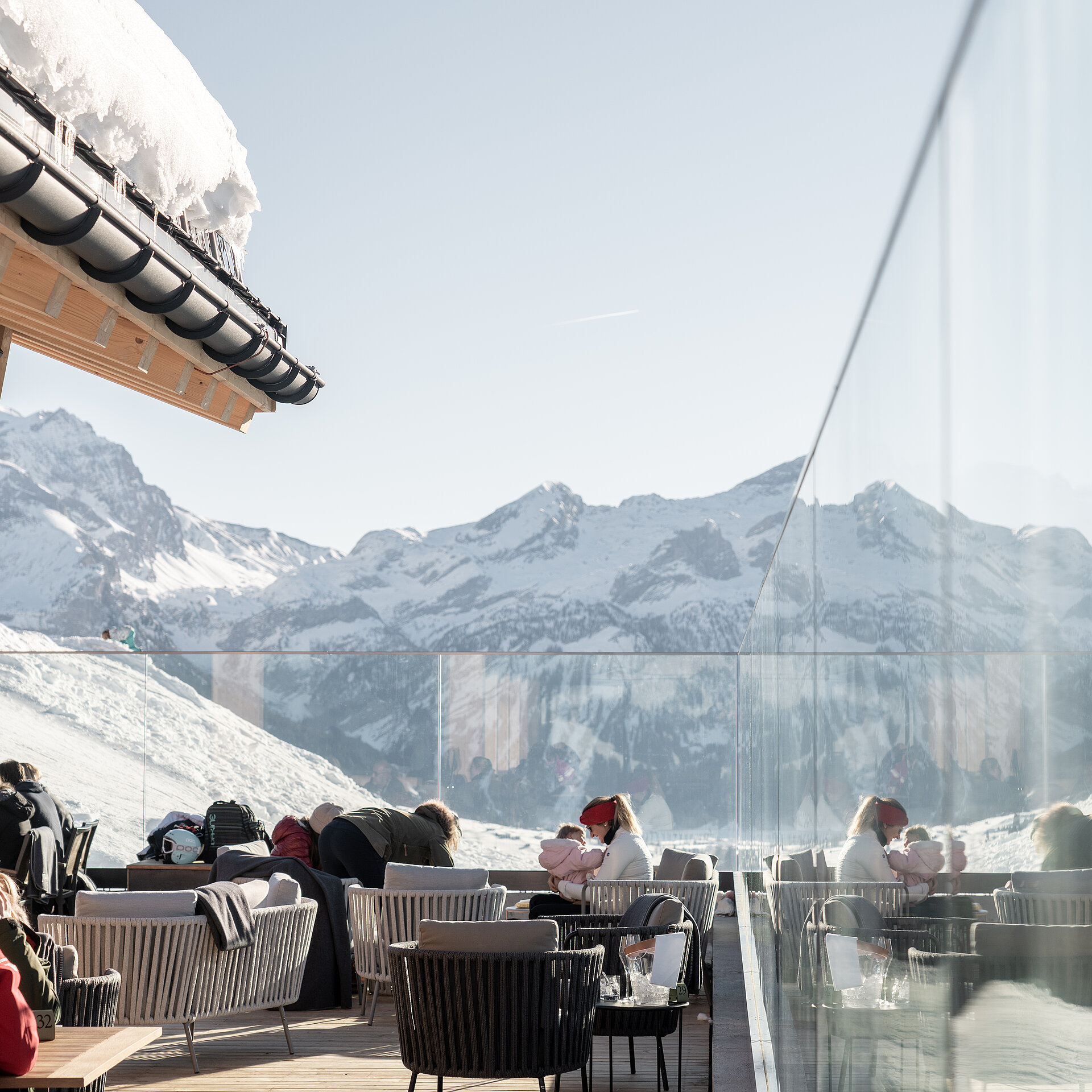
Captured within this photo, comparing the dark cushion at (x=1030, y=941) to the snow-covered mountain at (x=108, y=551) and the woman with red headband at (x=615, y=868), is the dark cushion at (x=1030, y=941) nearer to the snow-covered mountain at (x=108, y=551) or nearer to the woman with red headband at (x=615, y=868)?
the woman with red headband at (x=615, y=868)

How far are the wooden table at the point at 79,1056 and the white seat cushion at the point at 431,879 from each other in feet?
10.8

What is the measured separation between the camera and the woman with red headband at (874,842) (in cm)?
122

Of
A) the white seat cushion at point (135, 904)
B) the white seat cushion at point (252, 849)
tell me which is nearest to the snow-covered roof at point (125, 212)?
the white seat cushion at point (135, 904)

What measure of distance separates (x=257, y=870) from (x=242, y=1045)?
1.09 m

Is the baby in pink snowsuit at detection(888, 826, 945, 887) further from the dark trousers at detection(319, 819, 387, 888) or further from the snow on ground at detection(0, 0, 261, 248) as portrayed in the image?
the dark trousers at detection(319, 819, 387, 888)

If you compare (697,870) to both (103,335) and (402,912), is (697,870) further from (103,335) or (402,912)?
(103,335)

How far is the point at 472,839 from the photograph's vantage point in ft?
36.4

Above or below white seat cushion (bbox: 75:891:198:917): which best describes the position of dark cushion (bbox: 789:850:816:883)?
above

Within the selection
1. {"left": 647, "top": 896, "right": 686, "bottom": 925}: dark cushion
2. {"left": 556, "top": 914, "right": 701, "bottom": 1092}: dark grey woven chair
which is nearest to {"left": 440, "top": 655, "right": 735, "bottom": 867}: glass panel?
{"left": 556, "top": 914, "right": 701, "bottom": 1092}: dark grey woven chair

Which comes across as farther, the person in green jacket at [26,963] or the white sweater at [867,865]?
the person in green jacket at [26,963]

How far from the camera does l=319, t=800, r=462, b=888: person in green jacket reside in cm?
745

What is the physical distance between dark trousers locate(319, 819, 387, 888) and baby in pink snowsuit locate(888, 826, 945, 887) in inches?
257

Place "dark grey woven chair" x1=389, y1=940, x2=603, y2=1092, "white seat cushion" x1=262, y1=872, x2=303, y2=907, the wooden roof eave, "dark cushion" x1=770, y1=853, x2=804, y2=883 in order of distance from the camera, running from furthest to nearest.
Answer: "white seat cushion" x1=262, y1=872, x2=303, y2=907 → "dark grey woven chair" x1=389, y1=940, x2=603, y2=1092 → the wooden roof eave → "dark cushion" x1=770, y1=853, x2=804, y2=883

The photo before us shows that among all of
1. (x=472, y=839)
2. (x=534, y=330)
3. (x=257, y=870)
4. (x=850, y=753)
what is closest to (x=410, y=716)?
(x=472, y=839)
